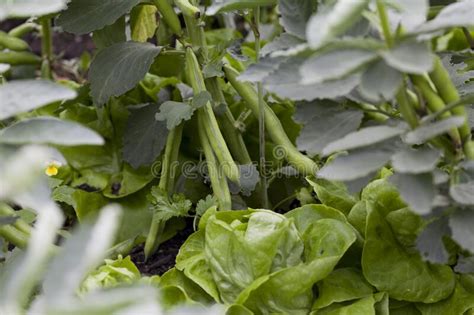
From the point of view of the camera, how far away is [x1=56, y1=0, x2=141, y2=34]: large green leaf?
3.02ft

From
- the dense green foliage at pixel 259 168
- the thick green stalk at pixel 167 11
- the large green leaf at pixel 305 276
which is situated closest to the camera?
the dense green foliage at pixel 259 168

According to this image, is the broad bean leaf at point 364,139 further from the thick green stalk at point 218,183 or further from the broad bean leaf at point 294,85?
the thick green stalk at point 218,183

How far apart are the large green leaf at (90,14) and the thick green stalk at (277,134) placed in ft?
0.57

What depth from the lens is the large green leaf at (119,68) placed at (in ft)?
3.10

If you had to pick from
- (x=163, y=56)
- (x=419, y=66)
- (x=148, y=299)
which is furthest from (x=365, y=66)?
(x=163, y=56)

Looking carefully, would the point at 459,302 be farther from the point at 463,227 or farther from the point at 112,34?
the point at 112,34

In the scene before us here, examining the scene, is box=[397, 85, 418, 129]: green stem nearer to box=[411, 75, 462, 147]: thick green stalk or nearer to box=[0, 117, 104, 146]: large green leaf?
box=[411, 75, 462, 147]: thick green stalk

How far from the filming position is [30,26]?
141cm

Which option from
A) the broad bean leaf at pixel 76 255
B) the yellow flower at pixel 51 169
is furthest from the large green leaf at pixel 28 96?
the yellow flower at pixel 51 169

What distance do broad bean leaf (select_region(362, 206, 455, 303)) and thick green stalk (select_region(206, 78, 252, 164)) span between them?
0.29m

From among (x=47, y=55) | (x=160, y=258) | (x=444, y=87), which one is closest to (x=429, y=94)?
(x=444, y=87)

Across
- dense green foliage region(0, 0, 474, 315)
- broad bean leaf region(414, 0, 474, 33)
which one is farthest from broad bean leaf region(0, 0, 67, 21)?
broad bean leaf region(414, 0, 474, 33)

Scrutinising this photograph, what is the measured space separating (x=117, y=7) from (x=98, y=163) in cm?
33

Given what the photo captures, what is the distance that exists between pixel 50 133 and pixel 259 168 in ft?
1.84
